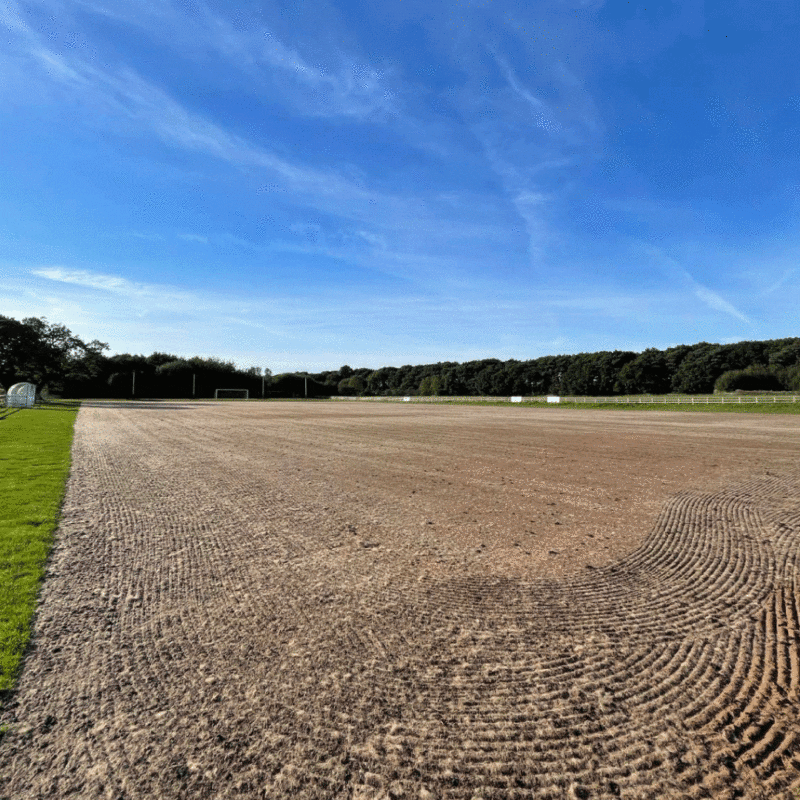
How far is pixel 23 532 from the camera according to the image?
5.82 m

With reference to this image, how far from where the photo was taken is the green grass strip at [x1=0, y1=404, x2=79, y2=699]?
343cm

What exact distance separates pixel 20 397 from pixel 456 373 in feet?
358

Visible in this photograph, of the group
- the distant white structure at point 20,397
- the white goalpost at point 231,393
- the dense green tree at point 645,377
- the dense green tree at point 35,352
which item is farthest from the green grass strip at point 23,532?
the dense green tree at point 645,377

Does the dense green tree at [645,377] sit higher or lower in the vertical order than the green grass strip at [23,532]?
higher

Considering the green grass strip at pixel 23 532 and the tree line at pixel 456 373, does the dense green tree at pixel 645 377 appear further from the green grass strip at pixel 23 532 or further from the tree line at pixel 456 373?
the green grass strip at pixel 23 532

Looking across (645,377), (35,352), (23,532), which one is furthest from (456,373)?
(23,532)

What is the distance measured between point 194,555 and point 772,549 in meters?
6.52

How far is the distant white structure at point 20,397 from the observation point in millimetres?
41438

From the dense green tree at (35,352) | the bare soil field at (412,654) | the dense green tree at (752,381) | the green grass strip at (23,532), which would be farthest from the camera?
the dense green tree at (752,381)

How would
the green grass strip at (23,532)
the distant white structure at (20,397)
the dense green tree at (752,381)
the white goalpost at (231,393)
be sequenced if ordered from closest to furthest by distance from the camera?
the green grass strip at (23,532) → the distant white structure at (20,397) → the dense green tree at (752,381) → the white goalpost at (231,393)

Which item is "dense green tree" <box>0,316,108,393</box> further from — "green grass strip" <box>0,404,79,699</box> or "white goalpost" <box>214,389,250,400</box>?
"green grass strip" <box>0,404,79,699</box>

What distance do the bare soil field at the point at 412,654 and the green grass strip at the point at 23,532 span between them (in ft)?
0.45

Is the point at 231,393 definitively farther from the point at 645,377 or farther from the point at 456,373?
the point at 645,377

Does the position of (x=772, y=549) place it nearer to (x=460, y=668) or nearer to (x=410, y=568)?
(x=410, y=568)
